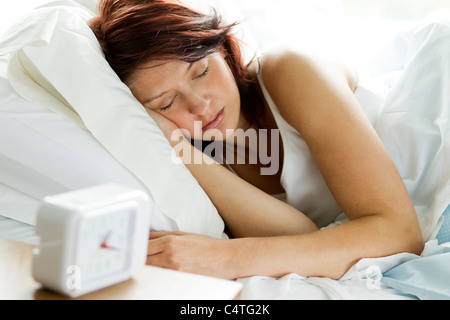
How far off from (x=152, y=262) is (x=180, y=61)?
1.62 ft

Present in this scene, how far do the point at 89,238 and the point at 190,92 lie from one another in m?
0.63

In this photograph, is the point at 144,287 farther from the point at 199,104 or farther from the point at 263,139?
the point at 263,139

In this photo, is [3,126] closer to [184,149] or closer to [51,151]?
[51,151]

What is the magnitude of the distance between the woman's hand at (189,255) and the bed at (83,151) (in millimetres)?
63

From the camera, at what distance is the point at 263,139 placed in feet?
4.92

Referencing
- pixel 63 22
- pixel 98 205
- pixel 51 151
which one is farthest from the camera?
pixel 63 22

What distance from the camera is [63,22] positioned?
1.19 metres

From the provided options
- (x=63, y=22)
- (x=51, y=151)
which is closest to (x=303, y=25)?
(x=63, y=22)

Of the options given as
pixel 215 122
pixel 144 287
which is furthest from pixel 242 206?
pixel 144 287

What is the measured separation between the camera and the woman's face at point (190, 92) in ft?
4.06

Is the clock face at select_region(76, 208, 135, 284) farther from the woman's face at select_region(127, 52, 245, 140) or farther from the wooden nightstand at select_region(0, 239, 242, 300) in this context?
the woman's face at select_region(127, 52, 245, 140)

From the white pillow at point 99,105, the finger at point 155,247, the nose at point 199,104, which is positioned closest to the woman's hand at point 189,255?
the finger at point 155,247

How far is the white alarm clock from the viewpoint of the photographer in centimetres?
66

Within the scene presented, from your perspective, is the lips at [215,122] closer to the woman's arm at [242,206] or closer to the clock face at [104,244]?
the woman's arm at [242,206]
